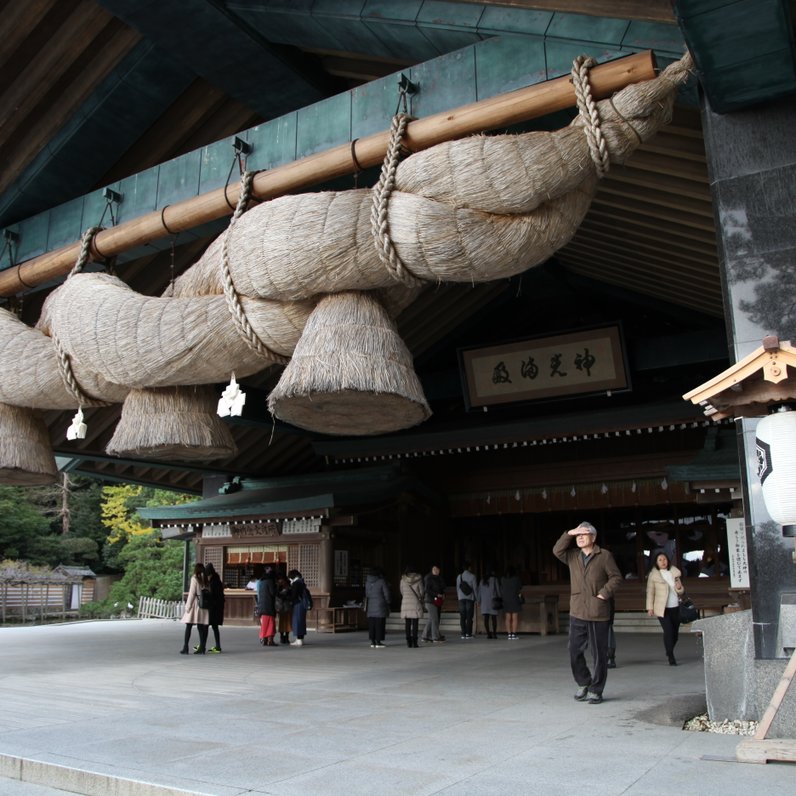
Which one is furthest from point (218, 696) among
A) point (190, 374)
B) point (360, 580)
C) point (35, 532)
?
point (35, 532)

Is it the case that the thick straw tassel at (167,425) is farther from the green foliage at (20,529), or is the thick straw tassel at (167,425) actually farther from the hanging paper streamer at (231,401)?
the green foliage at (20,529)

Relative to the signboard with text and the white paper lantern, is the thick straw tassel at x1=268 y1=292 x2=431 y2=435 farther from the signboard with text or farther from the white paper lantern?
the signboard with text

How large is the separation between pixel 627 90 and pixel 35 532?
91.2 ft

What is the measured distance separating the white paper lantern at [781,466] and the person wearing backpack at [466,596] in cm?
844

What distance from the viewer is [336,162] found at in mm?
5371

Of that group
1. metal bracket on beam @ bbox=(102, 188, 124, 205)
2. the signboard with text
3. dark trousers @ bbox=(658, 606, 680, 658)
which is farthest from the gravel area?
the signboard with text

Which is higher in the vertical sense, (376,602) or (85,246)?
(85,246)

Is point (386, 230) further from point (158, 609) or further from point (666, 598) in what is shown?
point (158, 609)

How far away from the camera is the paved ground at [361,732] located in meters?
3.11

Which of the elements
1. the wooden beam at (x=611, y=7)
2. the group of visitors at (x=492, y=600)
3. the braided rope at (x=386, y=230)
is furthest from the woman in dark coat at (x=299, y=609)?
the wooden beam at (x=611, y=7)

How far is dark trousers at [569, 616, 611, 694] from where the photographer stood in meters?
4.98

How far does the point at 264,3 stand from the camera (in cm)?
567

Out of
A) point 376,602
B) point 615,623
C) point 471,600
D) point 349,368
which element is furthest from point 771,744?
point 615,623

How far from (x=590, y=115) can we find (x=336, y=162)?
6.52ft
